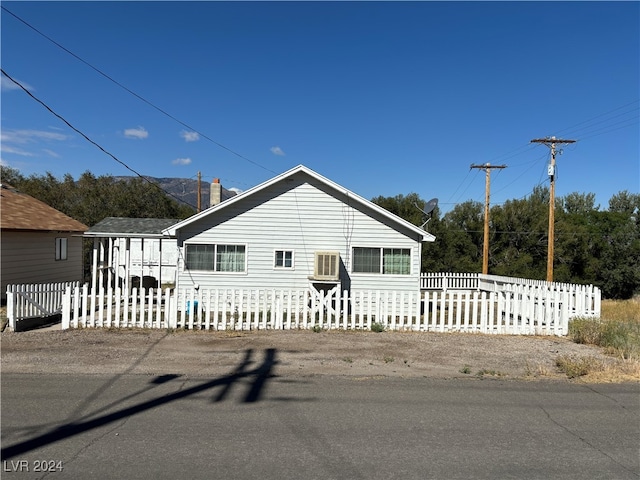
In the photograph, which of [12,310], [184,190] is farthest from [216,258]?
[184,190]

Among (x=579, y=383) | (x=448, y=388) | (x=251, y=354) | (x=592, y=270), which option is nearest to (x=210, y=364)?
(x=251, y=354)

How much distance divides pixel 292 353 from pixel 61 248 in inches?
634

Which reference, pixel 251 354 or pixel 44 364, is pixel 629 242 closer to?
pixel 251 354

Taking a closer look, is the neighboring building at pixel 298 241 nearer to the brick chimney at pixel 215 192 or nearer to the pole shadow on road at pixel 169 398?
the brick chimney at pixel 215 192

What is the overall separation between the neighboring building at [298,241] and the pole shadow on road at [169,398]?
6403 millimetres

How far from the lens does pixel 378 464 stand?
3936 millimetres

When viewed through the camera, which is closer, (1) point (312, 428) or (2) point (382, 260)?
(1) point (312, 428)

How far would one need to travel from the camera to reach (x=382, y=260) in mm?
15039

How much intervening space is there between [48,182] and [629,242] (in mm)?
52375

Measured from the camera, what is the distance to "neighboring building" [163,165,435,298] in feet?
47.6

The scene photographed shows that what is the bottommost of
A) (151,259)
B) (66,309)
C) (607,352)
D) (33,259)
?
(607,352)

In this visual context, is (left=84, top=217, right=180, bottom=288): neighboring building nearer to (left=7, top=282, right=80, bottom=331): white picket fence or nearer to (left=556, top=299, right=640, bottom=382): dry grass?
(left=7, top=282, right=80, bottom=331): white picket fence

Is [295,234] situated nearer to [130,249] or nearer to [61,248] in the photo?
[130,249]

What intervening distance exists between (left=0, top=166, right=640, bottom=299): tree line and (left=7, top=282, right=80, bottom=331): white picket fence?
1029 inches
